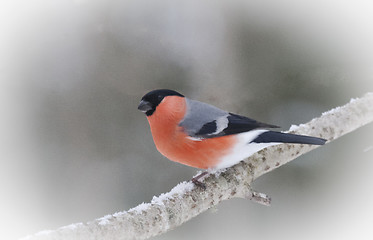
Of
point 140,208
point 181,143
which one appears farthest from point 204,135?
point 140,208

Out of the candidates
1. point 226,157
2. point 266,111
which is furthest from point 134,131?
point 226,157

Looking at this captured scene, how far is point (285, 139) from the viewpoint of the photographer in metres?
1.50

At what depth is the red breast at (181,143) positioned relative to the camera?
151cm

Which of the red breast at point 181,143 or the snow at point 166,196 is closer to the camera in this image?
the snow at point 166,196

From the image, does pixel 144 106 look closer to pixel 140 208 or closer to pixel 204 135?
pixel 204 135

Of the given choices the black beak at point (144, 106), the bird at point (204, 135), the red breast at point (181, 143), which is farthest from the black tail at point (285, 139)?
the black beak at point (144, 106)

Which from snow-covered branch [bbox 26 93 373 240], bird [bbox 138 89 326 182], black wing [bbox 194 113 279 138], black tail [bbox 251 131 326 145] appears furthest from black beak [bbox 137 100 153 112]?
black tail [bbox 251 131 326 145]

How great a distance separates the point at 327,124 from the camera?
6.15 feet

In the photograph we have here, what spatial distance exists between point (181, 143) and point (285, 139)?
0.42 m

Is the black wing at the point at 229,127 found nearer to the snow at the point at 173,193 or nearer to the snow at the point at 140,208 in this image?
the snow at the point at 173,193

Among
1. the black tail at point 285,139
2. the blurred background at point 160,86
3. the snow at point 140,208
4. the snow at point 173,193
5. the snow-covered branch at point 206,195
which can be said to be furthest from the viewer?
the blurred background at point 160,86

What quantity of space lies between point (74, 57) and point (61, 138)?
1.85ft

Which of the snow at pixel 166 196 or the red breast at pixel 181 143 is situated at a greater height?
the red breast at pixel 181 143

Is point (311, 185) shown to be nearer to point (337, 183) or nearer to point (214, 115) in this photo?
point (337, 183)
